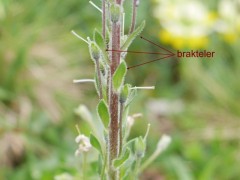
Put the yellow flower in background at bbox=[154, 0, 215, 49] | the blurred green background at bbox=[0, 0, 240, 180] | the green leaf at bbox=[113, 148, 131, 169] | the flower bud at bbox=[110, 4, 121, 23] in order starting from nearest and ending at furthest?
the flower bud at bbox=[110, 4, 121, 23] → the green leaf at bbox=[113, 148, 131, 169] → the blurred green background at bbox=[0, 0, 240, 180] → the yellow flower in background at bbox=[154, 0, 215, 49]

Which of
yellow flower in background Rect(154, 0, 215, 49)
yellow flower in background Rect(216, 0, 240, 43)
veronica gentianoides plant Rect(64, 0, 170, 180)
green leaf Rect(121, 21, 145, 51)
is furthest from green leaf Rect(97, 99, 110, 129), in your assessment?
yellow flower in background Rect(216, 0, 240, 43)

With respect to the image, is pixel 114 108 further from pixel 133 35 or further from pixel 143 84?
pixel 143 84

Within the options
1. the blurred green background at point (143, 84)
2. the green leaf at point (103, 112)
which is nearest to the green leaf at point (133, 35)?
the green leaf at point (103, 112)

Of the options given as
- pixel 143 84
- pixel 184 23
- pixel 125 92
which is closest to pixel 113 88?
pixel 125 92

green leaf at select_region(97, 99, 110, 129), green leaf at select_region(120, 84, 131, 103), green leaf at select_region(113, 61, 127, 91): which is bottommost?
green leaf at select_region(97, 99, 110, 129)

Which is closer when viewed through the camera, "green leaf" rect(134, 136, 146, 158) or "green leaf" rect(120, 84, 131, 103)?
"green leaf" rect(120, 84, 131, 103)

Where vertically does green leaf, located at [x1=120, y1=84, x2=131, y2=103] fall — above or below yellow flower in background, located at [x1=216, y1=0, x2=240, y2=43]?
above

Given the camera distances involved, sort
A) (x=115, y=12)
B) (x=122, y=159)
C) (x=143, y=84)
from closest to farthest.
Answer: (x=115, y=12)
(x=122, y=159)
(x=143, y=84)

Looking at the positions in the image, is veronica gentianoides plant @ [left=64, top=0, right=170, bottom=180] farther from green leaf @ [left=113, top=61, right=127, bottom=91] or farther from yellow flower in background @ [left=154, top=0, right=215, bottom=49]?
yellow flower in background @ [left=154, top=0, right=215, bottom=49]

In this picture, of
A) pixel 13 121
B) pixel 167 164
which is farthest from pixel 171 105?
pixel 13 121
